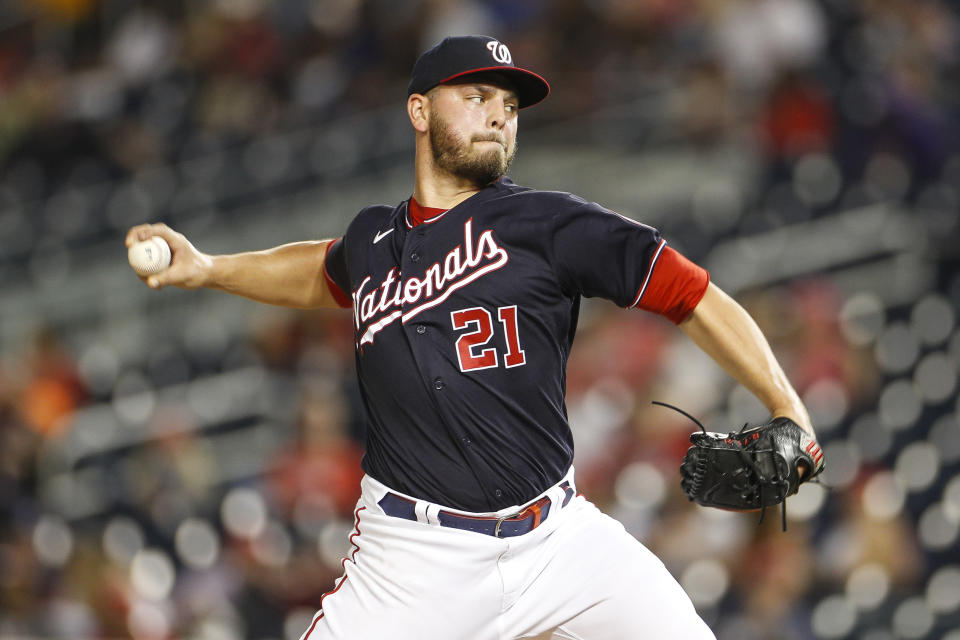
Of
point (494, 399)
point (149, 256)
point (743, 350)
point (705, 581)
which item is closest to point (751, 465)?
point (743, 350)

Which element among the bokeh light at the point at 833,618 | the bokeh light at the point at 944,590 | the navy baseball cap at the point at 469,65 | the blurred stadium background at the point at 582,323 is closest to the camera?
the navy baseball cap at the point at 469,65

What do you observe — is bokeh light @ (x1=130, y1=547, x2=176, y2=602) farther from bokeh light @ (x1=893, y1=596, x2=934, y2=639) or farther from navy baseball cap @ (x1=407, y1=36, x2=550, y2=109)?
navy baseball cap @ (x1=407, y1=36, x2=550, y2=109)

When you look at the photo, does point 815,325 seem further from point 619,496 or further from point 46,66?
point 46,66

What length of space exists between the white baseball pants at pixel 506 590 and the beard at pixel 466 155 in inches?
29.9

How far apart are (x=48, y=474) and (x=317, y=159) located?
7.52ft

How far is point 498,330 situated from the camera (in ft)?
8.59

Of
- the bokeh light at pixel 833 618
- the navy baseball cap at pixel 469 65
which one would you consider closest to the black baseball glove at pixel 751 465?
the navy baseball cap at pixel 469 65

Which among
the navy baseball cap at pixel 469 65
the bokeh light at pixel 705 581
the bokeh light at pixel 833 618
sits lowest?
the bokeh light at pixel 833 618

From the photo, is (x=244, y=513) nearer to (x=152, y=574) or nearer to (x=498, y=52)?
(x=152, y=574)

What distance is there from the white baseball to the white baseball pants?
2.87 feet

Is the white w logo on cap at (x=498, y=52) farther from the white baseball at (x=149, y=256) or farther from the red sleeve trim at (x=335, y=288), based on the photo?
the white baseball at (x=149, y=256)

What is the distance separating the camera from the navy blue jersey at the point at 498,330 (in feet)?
8.45

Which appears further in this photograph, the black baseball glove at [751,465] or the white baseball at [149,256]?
the white baseball at [149,256]

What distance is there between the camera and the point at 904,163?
6.18 m
